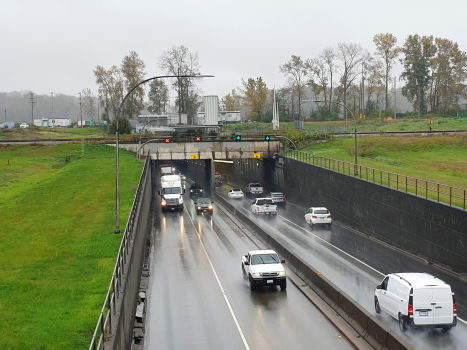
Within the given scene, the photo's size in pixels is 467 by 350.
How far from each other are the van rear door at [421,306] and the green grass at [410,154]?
924 inches

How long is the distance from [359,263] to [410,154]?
3252cm

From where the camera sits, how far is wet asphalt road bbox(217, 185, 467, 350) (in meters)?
18.0

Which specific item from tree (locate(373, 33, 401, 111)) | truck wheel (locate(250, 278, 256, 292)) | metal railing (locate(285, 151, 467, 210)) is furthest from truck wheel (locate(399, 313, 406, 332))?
tree (locate(373, 33, 401, 111))

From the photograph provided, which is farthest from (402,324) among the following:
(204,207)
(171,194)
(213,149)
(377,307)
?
(213,149)

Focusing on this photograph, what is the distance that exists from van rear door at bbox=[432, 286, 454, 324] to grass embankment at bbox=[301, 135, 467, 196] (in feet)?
76.8

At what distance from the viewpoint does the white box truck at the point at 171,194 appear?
176 feet

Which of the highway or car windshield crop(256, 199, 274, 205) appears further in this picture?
car windshield crop(256, 199, 274, 205)

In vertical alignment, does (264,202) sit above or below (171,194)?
below

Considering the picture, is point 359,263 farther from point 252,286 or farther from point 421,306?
point 421,306

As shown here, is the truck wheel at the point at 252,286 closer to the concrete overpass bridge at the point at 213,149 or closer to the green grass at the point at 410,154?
the green grass at the point at 410,154

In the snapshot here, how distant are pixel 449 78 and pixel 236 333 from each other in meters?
108

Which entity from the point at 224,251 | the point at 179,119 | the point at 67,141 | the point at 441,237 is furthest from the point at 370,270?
the point at 179,119

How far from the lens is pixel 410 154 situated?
58688mm

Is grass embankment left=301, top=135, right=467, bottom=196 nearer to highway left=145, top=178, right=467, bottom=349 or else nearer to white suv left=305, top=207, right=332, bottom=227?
white suv left=305, top=207, right=332, bottom=227
